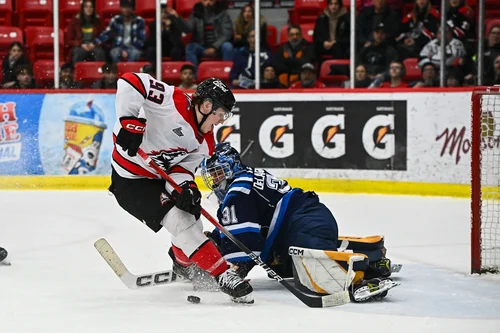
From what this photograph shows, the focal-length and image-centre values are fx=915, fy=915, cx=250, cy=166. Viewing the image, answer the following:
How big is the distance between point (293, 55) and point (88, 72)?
6.42 feet

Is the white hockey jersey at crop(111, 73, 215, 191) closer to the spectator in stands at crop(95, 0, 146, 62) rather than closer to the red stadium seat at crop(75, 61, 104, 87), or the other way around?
the red stadium seat at crop(75, 61, 104, 87)

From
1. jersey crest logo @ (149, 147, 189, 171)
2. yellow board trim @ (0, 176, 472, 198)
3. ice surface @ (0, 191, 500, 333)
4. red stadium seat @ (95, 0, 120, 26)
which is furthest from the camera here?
red stadium seat @ (95, 0, 120, 26)

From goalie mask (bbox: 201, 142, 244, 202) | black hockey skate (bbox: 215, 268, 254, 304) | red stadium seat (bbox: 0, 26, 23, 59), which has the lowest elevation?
black hockey skate (bbox: 215, 268, 254, 304)

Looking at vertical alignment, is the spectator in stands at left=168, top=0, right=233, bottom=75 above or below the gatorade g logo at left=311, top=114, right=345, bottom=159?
above

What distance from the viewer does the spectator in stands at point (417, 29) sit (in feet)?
27.2

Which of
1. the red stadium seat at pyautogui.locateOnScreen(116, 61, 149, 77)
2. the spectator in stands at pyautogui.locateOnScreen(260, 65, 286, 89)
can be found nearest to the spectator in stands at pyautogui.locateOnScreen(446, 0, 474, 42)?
the spectator in stands at pyautogui.locateOnScreen(260, 65, 286, 89)

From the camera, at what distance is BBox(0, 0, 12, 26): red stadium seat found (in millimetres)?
9406

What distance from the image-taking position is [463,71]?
7.99m

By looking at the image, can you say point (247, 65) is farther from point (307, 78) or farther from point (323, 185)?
point (323, 185)

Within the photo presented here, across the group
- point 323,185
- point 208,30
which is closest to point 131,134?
point 323,185

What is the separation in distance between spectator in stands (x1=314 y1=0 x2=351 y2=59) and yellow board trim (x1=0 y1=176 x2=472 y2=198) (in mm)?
1252

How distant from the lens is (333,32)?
859cm

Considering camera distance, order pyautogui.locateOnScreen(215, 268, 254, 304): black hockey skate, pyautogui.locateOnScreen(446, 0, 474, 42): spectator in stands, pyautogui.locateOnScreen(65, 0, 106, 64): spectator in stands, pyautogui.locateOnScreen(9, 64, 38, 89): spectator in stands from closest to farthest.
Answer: pyautogui.locateOnScreen(215, 268, 254, 304): black hockey skate → pyautogui.locateOnScreen(446, 0, 474, 42): spectator in stands → pyautogui.locateOnScreen(9, 64, 38, 89): spectator in stands → pyautogui.locateOnScreen(65, 0, 106, 64): spectator in stands

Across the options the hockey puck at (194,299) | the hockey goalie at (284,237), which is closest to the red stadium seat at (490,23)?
the hockey goalie at (284,237)
